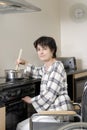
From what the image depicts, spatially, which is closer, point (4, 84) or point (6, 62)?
point (4, 84)

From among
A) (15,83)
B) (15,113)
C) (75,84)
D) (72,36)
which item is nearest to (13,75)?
(15,83)

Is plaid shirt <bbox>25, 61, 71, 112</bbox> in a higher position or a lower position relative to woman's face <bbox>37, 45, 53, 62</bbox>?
lower

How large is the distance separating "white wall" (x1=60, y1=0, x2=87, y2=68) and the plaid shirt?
1.88 meters

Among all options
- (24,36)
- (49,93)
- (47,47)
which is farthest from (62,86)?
(24,36)

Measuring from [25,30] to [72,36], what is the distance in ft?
3.42

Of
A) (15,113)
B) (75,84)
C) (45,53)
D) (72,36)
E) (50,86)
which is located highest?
(72,36)

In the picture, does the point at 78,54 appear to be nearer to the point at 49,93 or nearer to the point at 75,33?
the point at 75,33

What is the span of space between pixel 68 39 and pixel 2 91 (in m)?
2.24

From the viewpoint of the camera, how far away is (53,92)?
2.28m

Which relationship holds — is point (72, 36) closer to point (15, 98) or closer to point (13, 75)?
point (13, 75)

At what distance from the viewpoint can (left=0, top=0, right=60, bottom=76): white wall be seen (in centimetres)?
303

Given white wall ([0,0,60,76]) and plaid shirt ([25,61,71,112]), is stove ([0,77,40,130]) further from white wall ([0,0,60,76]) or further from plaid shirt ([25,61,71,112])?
white wall ([0,0,60,76])

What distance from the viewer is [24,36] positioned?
3389 millimetres

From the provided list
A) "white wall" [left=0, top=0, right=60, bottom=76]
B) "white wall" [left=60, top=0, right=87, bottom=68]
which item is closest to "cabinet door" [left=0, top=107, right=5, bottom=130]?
"white wall" [left=0, top=0, right=60, bottom=76]
